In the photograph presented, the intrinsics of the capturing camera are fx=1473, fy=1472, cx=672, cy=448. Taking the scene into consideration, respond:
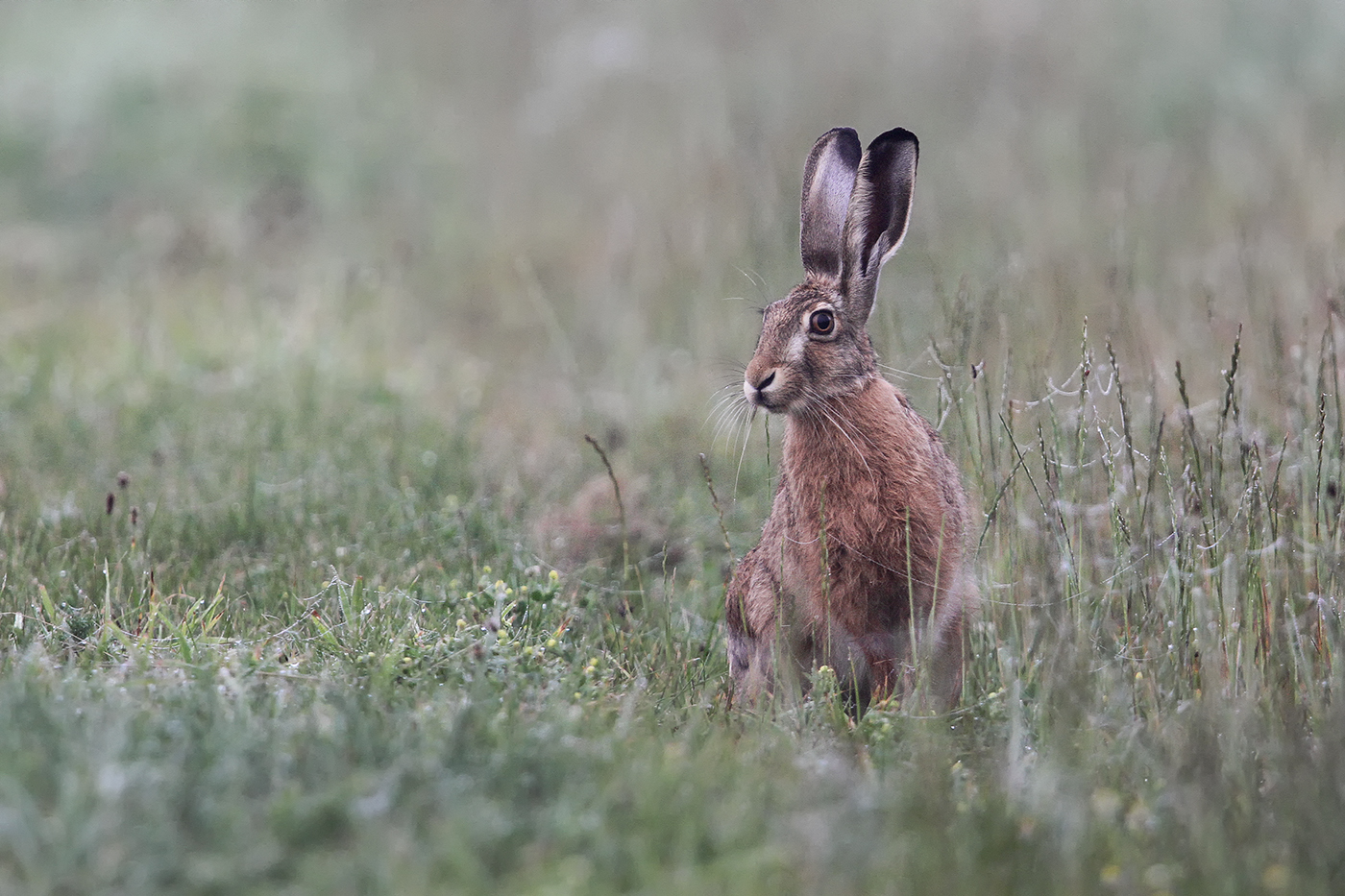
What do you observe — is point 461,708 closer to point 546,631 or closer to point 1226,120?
point 546,631

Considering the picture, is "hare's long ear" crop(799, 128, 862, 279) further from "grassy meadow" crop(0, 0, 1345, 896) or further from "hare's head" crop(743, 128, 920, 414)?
"grassy meadow" crop(0, 0, 1345, 896)

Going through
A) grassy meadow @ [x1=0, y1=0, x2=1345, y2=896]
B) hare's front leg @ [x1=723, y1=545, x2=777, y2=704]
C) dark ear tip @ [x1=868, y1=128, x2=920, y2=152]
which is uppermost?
dark ear tip @ [x1=868, y1=128, x2=920, y2=152]

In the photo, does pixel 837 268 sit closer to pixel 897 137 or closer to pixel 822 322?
pixel 822 322

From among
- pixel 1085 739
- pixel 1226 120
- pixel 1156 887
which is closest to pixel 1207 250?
pixel 1226 120

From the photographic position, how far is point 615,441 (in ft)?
23.3

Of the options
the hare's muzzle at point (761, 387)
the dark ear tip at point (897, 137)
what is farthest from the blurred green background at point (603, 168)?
the hare's muzzle at point (761, 387)

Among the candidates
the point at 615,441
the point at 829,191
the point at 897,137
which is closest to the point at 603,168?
the point at 615,441

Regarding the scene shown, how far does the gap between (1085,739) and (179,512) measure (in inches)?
141

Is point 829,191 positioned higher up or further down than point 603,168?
further down

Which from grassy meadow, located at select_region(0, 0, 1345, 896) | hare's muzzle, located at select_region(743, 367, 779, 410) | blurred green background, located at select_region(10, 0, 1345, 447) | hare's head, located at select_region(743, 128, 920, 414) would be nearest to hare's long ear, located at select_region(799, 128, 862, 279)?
hare's head, located at select_region(743, 128, 920, 414)

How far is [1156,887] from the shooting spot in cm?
292

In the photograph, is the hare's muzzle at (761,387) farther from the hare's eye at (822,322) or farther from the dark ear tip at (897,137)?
the dark ear tip at (897,137)

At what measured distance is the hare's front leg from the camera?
461 cm

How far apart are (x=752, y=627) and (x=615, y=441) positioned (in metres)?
2.52
